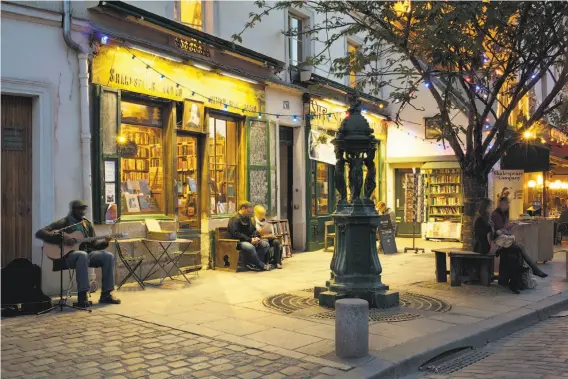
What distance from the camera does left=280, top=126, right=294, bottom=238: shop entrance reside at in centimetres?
1489

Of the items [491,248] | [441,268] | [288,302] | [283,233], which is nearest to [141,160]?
[288,302]

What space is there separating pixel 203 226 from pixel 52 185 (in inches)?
144

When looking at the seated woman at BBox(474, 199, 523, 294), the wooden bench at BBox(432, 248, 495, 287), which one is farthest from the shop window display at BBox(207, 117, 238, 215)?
the seated woman at BBox(474, 199, 523, 294)

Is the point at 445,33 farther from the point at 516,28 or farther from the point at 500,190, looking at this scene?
the point at 500,190

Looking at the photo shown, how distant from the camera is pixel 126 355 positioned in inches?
222

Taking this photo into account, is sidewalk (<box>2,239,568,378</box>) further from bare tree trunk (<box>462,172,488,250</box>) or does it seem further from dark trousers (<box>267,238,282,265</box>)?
bare tree trunk (<box>462,172,488,250</box>)

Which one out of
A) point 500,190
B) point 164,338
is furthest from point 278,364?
point 500,190

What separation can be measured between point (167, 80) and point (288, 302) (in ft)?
15.9

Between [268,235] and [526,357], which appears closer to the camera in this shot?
[526,357]

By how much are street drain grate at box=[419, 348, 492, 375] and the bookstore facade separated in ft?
19.0

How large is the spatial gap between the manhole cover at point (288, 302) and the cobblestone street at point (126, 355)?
5.73 ft

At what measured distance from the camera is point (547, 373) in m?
5.22

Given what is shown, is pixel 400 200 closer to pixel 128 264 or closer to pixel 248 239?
pixel 248 239

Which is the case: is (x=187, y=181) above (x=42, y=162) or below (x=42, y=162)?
below
